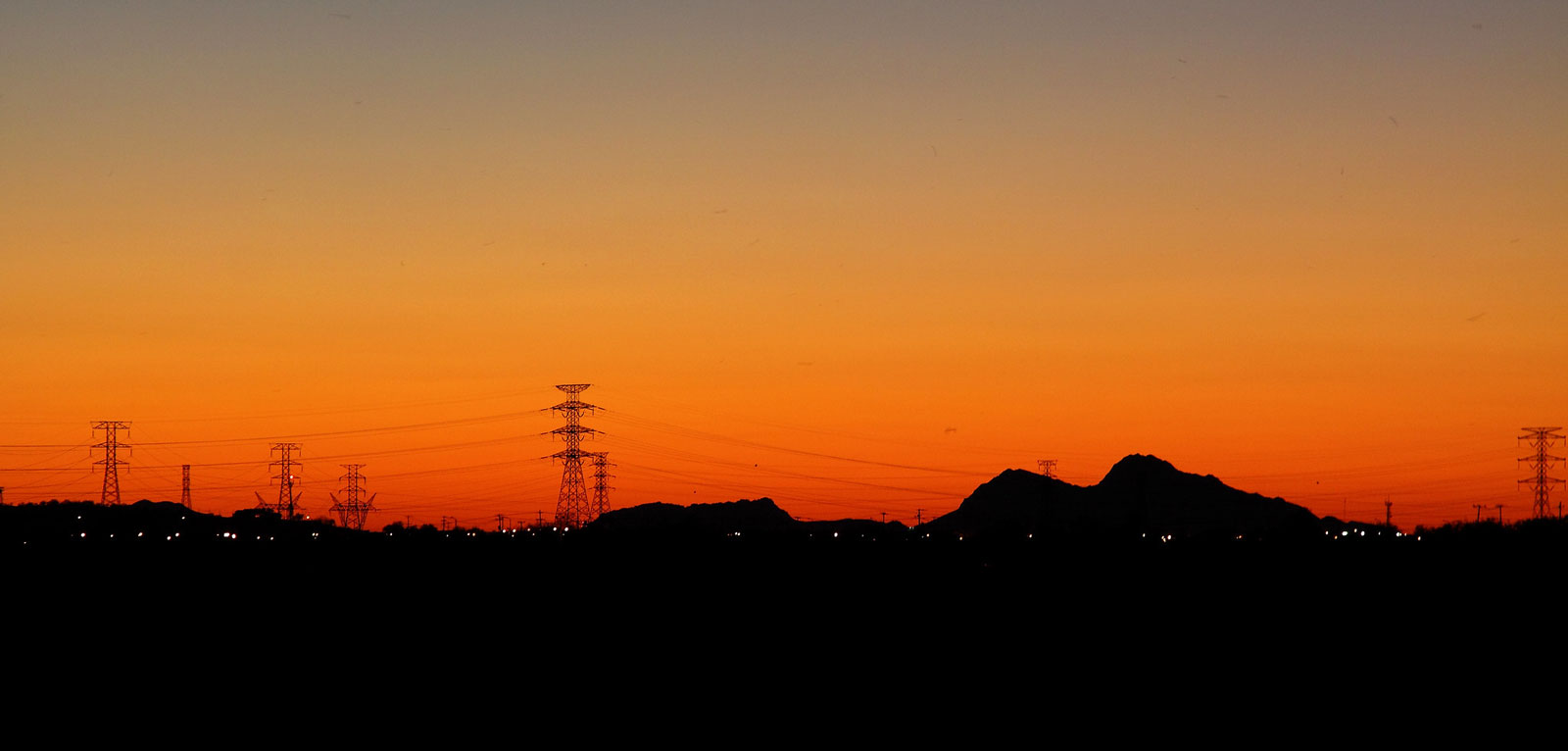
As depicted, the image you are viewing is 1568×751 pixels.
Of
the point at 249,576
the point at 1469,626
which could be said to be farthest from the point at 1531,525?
the point at 249,576

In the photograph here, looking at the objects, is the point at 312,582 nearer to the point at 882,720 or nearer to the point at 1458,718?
the point at 882,720

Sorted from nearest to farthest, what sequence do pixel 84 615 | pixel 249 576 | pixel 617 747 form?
pixel 617 747 < pixel 84 615 < pixel 249 576

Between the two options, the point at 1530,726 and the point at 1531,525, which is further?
the point at 1531,525

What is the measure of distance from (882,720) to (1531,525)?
54571 mm

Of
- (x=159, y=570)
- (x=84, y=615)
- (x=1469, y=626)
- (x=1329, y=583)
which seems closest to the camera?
(x=1469, y=626)

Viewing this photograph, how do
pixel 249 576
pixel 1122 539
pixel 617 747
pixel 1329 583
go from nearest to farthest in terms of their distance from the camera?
1. pixel 617 747
2. pixel 1329 583
3. pixel 249 576
4. pixel 1122 539

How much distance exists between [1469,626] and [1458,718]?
1224 cm

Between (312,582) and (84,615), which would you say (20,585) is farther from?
(84,615)

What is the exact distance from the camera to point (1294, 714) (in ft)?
108

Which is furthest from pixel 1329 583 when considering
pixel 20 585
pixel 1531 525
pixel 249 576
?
pixel 20 585

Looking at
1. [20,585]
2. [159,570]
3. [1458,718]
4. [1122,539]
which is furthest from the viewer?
[1122,539]

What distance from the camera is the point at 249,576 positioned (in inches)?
2955

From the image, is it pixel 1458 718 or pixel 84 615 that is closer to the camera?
pixel 1458 718

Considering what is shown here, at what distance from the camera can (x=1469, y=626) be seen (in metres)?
43.2
